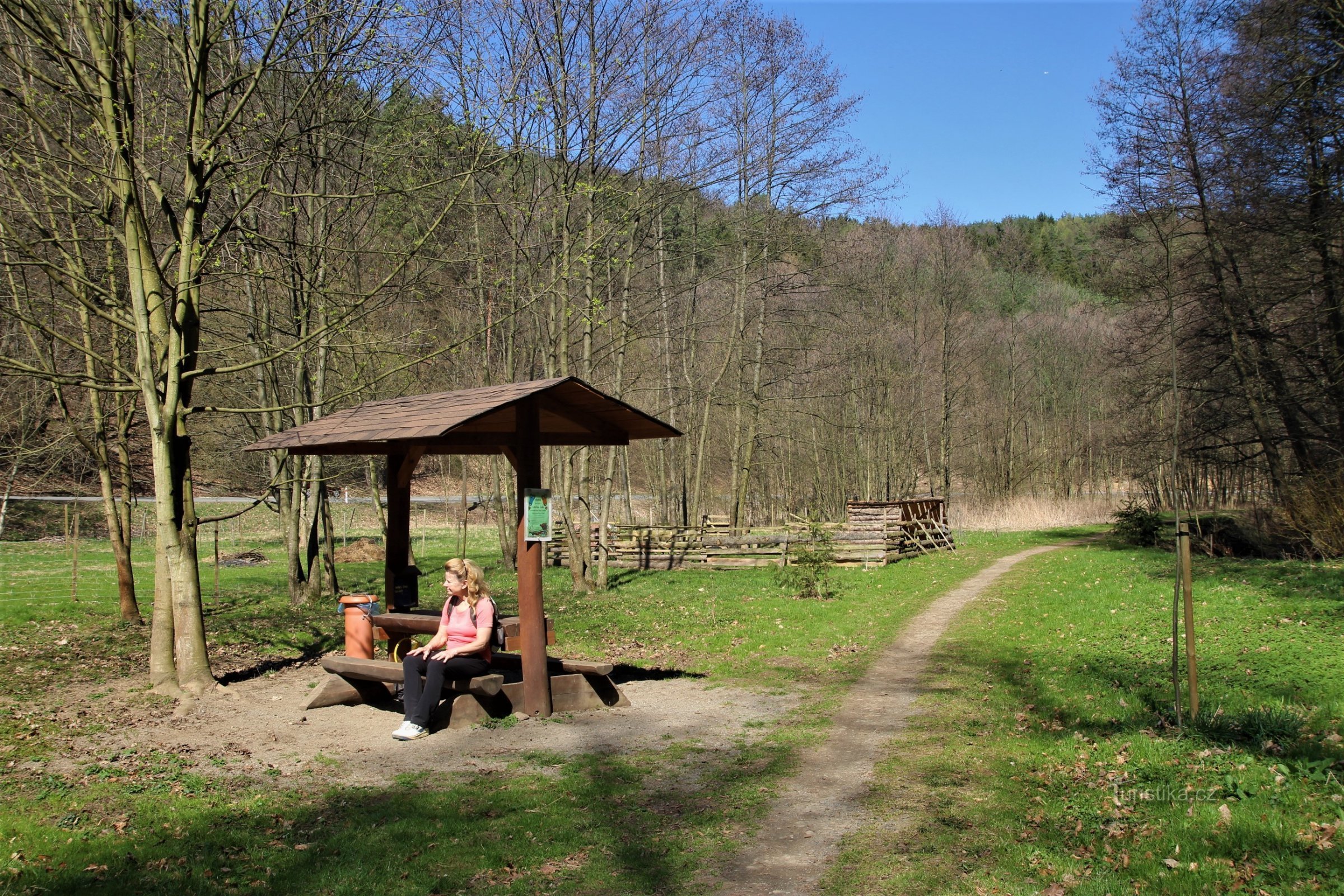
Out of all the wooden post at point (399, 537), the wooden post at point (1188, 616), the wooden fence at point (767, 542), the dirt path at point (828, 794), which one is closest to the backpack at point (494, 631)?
the wooden post at point (399, 537)

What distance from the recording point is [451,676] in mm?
7863

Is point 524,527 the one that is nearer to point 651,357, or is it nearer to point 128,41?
point 128,41

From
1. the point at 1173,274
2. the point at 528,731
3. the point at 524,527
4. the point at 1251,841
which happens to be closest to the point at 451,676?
the point at 528,731

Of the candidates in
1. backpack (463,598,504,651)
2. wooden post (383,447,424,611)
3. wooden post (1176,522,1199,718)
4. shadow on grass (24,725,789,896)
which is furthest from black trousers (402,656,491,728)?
wooden post (1176,522,1199,718)

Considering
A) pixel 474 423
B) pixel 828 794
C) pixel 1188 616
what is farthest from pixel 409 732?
pixel 1188 616

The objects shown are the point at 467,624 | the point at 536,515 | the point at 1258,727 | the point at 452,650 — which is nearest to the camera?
the point at 1258,727

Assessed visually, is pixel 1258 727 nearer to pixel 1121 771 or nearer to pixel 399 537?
pixel 1121 771

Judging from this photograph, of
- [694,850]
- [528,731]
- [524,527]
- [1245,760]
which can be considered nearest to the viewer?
[694,850]

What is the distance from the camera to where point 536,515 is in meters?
8.38

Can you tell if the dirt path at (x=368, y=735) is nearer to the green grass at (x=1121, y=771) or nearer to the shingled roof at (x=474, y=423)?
the green grass at (x=1121, y=771)

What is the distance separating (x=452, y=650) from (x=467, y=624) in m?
0.26

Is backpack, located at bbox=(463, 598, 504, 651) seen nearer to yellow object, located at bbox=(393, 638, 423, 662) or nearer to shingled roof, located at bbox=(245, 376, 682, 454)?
shingled roof, located at bbox=(245, 376, 682, 454)

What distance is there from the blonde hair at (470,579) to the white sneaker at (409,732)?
106cm

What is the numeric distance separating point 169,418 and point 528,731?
4389mm
